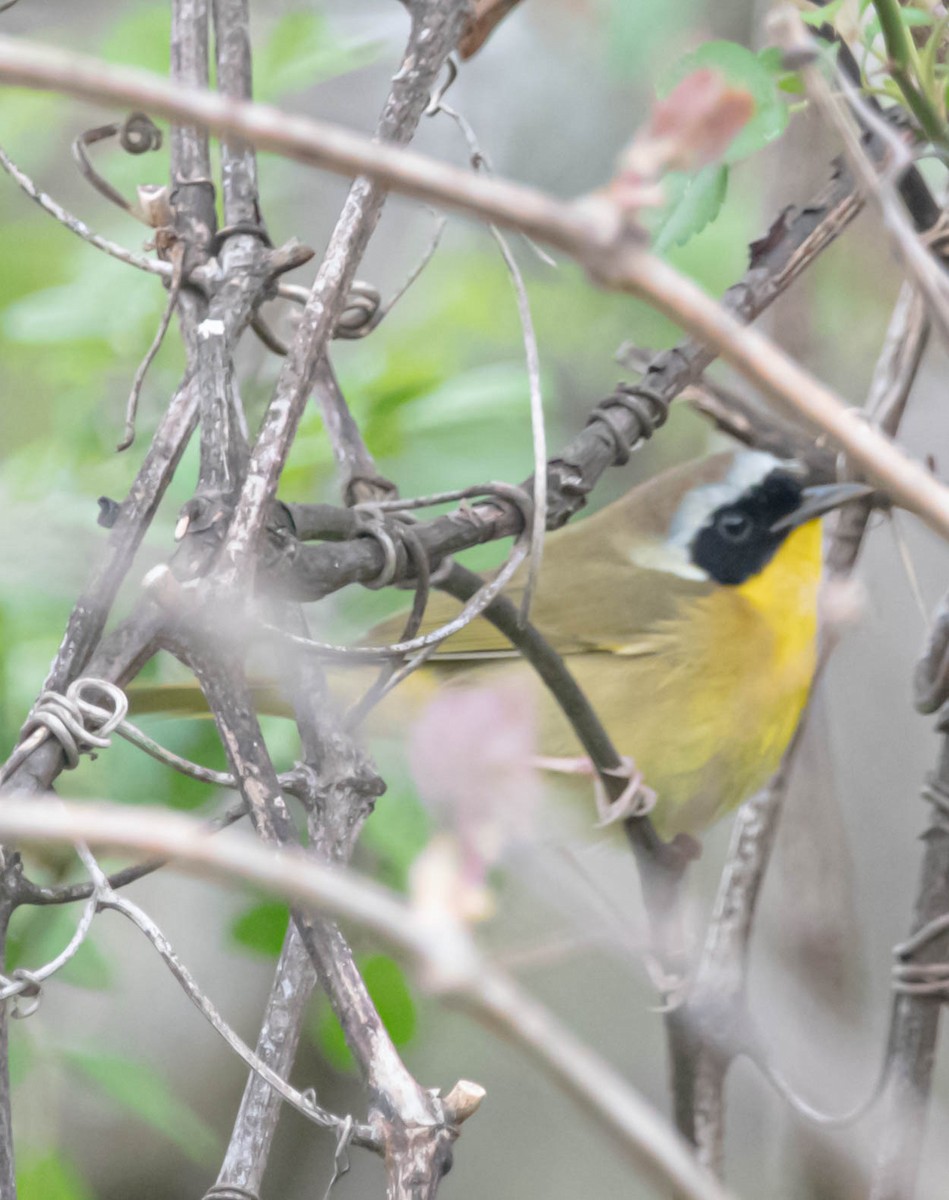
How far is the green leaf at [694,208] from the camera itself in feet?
3.66

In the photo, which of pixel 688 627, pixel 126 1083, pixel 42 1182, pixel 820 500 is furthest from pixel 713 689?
pixel 42 1182

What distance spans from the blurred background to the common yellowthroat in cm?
15

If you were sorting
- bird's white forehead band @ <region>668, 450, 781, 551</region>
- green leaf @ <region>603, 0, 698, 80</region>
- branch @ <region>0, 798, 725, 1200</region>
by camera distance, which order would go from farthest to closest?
bird's white forehead band @ <region>668, 450, 781, 551</region>
green leaf @ <region>603, 0, 698, 80</region>
branch @ <region>0, 798, 725, 1200</region>

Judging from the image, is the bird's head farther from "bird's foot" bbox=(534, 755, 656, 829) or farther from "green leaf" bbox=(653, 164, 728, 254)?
"green leaf" bbox=(653, 164, 728, 254)

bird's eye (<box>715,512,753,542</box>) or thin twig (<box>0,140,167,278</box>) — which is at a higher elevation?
bird's eye (<box>715,512,753,542</box>)

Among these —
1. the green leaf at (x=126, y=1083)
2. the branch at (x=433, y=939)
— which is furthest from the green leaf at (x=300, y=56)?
the branch at (x=433, y=939)

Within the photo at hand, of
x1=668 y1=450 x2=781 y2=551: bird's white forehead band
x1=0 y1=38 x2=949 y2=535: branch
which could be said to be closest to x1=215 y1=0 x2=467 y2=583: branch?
x1=0 y1=38 x2=949 y2=535: branch

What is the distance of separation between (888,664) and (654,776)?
3.27 feet

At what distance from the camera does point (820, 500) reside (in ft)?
6.42

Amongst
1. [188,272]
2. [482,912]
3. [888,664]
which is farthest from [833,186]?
[888,664]

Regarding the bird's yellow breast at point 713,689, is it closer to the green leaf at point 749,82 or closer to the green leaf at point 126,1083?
the green leaf at point 126,1083

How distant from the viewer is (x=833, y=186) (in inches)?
51.2

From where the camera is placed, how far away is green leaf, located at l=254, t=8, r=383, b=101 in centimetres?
159

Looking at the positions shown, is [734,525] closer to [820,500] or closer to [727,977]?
[820,500]
